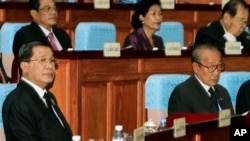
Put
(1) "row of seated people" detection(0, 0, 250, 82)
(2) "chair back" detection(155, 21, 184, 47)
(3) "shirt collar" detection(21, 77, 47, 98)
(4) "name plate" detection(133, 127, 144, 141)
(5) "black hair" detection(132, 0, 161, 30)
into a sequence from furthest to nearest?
1. (2) "chair back" detection(155, 21, 184, 47)
2. (5) "black hair" detection(132, 0, 161, 30)
3. (1) "row of seated people" detection(0, 0, 250, 82)
4. (3) "shirt collar" detection(21, 77, 47, 98)
5. (4) "name plate" detection(133, 127, 144, 141)

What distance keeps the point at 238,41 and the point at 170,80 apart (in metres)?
1.55

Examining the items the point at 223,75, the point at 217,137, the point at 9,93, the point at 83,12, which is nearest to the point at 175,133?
the point at 217,137

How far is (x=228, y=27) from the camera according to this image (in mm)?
5996

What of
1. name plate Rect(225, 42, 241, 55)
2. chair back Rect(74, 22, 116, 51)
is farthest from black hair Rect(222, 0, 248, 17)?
chair back Rect(74, 22, 116, 51)

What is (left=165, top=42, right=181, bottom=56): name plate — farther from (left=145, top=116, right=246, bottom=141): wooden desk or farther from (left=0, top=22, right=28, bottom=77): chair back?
(left=145, top=116, right=246, bottom=141): wooden desk

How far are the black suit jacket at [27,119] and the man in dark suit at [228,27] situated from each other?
247 centimetres

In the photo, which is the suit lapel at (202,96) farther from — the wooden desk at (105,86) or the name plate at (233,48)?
the name plate at (233,48)

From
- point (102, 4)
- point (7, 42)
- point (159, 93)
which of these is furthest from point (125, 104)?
point (102, 4)

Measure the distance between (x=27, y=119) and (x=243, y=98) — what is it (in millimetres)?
1781

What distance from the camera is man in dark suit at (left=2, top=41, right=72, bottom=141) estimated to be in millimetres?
3529

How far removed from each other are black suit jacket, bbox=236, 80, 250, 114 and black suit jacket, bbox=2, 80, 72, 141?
1520mm

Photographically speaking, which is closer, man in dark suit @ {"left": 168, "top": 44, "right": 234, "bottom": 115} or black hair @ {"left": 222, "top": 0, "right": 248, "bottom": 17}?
man in dark suit @ {"left": 168, "top": 44, "right": 234, "bottom": 115}

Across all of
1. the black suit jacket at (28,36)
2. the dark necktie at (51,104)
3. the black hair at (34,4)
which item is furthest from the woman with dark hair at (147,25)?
the dark necktie at (51,104)

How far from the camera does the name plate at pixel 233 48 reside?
5645mm
